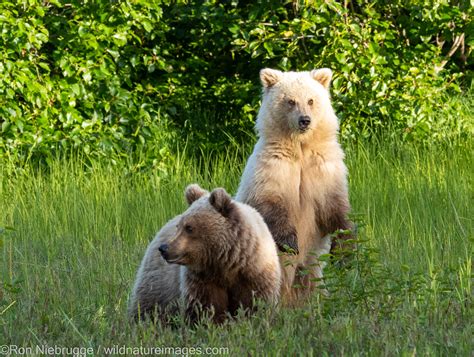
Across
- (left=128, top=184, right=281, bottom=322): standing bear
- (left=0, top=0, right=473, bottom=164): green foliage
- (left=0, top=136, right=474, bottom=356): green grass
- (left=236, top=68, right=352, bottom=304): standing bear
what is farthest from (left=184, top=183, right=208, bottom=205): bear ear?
(left=0, top=0, right=473, bottom=164): green foliage

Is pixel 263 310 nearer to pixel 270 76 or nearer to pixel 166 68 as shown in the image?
pixel 270 76

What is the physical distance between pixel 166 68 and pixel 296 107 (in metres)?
5.65

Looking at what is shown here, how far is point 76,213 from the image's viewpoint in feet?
29.0

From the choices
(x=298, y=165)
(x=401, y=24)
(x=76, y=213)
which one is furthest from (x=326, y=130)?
(x=401, y=24)

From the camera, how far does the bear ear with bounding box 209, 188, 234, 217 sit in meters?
5.14

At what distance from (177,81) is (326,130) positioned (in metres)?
5.69

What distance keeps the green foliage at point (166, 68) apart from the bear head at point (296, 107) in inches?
142

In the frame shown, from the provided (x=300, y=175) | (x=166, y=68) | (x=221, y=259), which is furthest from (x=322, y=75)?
(x=166, y=68)

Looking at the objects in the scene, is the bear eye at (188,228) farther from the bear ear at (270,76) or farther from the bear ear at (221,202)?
the bear ear at (270,76)

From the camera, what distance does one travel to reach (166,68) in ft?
40.2

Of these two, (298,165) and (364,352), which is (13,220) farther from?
(364,352)

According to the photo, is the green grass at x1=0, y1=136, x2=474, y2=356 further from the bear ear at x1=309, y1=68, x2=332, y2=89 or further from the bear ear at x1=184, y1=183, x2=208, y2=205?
the bear ear at x1=309, y1=68, x2=332, y2=89

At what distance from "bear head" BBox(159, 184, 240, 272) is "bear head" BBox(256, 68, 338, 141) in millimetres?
1620

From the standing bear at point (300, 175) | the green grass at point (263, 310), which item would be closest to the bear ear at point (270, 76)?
the standing bear at point (300, 175)
